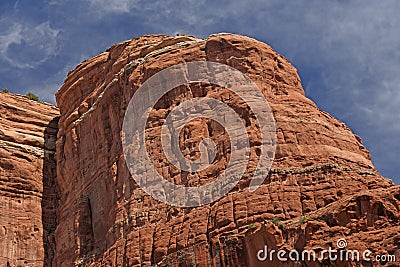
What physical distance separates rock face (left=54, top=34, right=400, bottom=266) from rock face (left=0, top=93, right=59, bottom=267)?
1.44 m

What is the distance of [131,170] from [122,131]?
161 inches

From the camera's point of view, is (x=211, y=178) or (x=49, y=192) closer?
(x=211, y=178)

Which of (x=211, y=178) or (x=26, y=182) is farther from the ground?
(x=26, y=182)

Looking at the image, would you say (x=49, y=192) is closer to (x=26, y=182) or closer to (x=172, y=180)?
(x=26, y=182)

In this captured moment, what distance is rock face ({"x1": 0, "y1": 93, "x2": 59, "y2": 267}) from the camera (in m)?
69.9

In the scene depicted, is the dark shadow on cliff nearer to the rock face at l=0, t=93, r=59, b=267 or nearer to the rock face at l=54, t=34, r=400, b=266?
the rock face at l=0, t=93, r=59, b=267

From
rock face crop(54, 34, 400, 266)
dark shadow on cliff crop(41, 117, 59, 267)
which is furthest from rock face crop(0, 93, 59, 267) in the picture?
rock face crop(54, 34, 400, 266)

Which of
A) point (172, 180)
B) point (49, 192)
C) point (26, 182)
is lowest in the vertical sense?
point (172, 180)

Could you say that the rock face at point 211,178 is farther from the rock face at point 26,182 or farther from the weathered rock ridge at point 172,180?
the rock face at point 26,182

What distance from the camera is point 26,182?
7394 cm

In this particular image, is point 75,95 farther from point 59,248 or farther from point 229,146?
point 229,146

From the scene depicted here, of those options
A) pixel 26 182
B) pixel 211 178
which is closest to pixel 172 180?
pixel 211 178

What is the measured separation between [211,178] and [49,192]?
21.4 meters

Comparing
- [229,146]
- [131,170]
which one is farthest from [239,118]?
[131,170]
